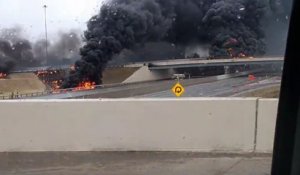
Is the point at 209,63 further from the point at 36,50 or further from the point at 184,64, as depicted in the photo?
the point at 36,50

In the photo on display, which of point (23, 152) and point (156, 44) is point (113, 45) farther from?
point (23, 152)

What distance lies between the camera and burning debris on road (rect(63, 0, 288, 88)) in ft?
251

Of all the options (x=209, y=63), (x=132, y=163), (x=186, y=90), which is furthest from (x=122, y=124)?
(x=209, y=63)

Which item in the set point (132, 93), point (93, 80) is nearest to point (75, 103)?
point (132, 93)

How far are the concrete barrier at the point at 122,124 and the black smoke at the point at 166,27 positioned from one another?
210ft

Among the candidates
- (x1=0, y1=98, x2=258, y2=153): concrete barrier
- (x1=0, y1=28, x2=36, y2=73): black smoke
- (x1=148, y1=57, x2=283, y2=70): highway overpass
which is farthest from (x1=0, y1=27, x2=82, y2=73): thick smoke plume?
(x1=0, y1=98, x2=258, y2=153): concrete barrier

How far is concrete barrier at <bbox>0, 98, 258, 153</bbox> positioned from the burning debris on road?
211 ft

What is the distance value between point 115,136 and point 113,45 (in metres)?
71.8

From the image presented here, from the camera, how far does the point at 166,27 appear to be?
297ft

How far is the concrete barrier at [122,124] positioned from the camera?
8.42 metres

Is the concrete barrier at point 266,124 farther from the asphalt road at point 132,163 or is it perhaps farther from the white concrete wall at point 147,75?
the white concrete wall at point 147,75

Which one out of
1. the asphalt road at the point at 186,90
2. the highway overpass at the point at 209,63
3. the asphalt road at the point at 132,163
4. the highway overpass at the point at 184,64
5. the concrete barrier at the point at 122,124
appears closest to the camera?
the asphalt road at the point at 132,163

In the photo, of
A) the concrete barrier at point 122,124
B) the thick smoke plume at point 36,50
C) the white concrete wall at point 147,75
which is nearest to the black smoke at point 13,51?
the thick smoke plume at point 36,50

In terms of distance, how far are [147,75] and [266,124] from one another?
73.4 meters
